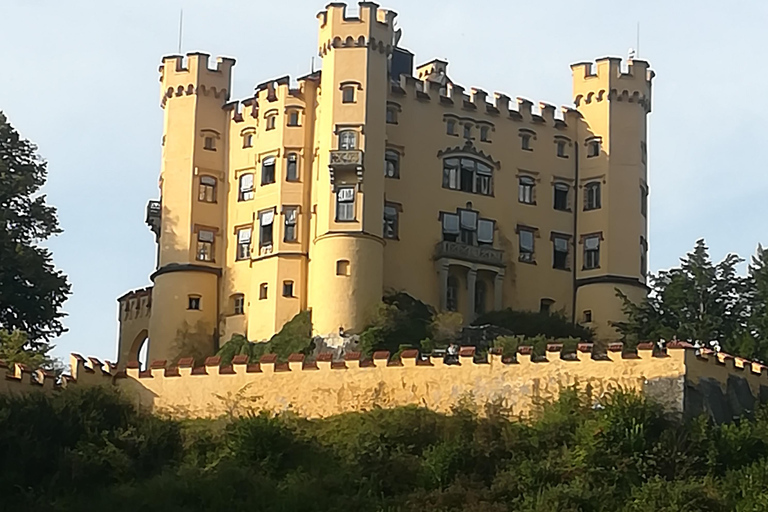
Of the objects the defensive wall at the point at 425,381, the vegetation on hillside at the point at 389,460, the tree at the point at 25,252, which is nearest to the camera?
the vegetation on hillside at the point at 389,460

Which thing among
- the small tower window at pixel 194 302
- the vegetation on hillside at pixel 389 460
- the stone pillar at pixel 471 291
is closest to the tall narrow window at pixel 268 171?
the small tower window at pixel 194 302

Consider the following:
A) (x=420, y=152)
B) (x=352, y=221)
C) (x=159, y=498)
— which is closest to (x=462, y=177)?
(x=420, y=152)

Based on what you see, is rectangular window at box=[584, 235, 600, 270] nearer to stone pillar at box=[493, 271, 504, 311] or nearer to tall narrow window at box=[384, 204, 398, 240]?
stone pillar at box=[493, 271, 504, 311]

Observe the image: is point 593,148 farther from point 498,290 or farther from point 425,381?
point 425,381

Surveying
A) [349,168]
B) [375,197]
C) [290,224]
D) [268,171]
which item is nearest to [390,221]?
[375,197]

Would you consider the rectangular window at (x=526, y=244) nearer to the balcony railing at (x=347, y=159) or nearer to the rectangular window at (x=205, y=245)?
the balcony railing at (x=347, y=159)

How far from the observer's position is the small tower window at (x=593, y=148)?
71562 millimetres

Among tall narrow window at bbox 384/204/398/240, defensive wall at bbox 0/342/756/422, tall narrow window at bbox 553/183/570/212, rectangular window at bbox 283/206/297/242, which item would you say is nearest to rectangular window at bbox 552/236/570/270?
tall narrow window at bbox 553/183/570/212

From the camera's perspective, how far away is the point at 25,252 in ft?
210

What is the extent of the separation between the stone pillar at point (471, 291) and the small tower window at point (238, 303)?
8058mm

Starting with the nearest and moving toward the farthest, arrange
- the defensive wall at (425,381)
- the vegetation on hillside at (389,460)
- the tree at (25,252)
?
the vegetation on hillside at (389,460) < the defensive wall at (425,381) < the tree at (25,252)

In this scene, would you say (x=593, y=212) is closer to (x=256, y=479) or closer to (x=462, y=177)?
(x=462, y=177)

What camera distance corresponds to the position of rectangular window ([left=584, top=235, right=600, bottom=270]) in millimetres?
70688

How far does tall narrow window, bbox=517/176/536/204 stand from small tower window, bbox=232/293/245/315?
1113 centimetres
